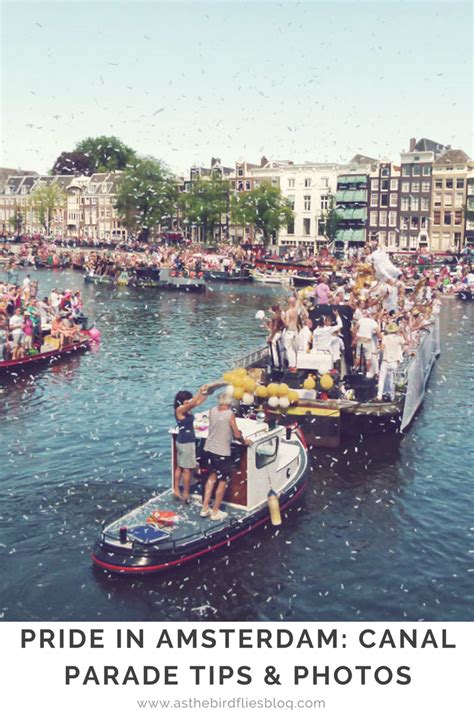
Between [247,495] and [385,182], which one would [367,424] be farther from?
[385,182]

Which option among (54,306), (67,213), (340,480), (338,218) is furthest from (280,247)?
(340,480)

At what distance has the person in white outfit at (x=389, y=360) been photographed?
18.9 m

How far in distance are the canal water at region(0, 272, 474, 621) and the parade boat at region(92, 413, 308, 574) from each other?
0.36 metres

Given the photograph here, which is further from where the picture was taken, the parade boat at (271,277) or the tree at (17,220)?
the tree at (17,220)

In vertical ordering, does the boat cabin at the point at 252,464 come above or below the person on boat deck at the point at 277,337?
below

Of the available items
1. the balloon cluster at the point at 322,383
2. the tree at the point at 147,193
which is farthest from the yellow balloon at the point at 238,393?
the tree at the point at 147,193

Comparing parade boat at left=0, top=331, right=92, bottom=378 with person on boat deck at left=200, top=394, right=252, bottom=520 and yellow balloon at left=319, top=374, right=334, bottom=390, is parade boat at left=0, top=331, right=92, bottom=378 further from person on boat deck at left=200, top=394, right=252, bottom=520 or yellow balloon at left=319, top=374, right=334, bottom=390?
person on boat deck at left=200, top=394, right=252, bottom=520

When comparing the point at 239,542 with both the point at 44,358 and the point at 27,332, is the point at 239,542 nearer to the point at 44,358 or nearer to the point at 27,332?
the point at 27,332

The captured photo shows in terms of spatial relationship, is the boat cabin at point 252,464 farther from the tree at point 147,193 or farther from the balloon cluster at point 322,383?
the tree at point 147,193

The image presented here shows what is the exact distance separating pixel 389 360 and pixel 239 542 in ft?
25.2

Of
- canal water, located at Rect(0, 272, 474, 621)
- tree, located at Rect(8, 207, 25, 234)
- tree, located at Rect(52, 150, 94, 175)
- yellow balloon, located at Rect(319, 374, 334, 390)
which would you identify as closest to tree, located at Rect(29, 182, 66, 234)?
tree, located at Rect(8, 207, 25, 234)

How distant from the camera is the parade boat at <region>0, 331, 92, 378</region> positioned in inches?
1087

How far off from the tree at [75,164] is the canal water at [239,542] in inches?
4889

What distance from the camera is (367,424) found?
19.6m
